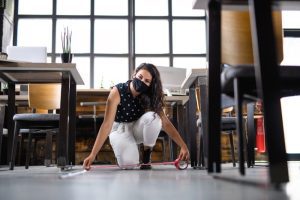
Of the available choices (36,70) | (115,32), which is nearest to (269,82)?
(36,70)

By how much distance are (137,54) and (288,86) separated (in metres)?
5.09

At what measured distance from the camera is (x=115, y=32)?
641 cm

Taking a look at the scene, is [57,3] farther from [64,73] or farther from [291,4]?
[291,4]

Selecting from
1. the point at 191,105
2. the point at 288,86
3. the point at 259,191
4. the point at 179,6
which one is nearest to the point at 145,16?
the point at 179,6

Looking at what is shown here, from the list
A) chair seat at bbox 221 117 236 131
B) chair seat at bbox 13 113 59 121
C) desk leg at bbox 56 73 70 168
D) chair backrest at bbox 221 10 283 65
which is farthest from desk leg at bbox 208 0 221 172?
chair seat at bbox 13 113 59 121

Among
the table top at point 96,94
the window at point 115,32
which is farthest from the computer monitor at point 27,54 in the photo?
the window at point 115,32

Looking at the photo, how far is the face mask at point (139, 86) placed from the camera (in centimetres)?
259

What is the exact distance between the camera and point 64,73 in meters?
2.58

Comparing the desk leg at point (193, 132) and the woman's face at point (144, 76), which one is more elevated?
the woman's face at point (144, 76)

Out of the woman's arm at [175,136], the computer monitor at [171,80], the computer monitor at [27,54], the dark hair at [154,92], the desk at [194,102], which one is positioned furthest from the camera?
the computer monitor at [171,80]

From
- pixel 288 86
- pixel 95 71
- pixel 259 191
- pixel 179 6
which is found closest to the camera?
pixel 259 191

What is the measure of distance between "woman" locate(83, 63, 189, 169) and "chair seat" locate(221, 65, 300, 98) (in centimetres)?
117

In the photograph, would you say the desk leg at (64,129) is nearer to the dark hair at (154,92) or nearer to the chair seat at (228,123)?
the dark hair at (154,92)

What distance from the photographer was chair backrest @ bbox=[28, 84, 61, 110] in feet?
11.5
